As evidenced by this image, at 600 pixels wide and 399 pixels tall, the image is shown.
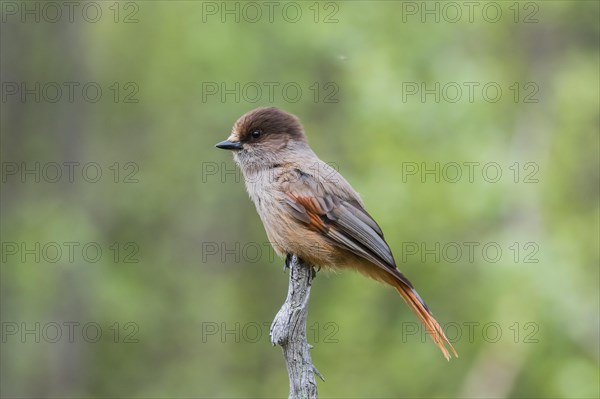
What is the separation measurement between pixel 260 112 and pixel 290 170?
0.60m

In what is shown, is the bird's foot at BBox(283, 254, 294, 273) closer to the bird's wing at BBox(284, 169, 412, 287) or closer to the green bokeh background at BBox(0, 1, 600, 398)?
the bird's wing at BBox(284, 169, 412, 287)

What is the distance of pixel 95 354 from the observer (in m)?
14.0

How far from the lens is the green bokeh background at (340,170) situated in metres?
9.63

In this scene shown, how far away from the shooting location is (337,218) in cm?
615

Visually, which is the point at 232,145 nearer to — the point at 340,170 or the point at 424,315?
the point at 424,315

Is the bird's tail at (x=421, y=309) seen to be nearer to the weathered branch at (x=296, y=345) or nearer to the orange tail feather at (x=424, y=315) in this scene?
the orange tail feather at (x=424, y=315)

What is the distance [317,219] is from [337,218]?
14 centimetres

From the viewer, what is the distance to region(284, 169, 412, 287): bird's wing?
6.00 m

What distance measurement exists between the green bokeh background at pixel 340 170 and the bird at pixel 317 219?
3.06m

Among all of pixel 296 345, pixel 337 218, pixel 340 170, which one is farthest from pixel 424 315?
pixel 340 170

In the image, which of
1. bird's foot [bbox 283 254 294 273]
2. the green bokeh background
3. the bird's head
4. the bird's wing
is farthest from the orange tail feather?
the green bokeh background

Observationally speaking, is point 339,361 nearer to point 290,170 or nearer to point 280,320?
point 290,170

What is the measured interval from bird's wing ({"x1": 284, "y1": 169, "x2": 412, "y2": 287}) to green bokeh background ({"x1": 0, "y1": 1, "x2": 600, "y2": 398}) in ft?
10.2

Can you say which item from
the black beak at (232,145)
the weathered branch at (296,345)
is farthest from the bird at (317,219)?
the weathered branch at (296,345)
